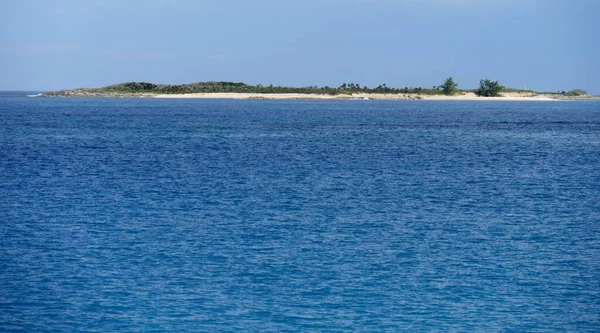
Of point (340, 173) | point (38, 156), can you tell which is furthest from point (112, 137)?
point (340, 173)

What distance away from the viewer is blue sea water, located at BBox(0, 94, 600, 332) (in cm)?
2470

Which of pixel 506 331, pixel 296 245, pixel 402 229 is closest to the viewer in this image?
pixel 506 331

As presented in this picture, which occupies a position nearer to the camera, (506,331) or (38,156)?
Result: (506,331)

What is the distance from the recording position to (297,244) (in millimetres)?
32812

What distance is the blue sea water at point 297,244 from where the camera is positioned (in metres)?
24.7

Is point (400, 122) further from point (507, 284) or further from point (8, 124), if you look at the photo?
point (507, 284)

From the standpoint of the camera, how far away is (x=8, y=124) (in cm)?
11375

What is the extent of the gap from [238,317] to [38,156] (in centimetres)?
4817

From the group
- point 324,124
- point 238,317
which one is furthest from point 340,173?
point 324,124

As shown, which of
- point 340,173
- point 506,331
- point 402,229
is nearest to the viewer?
point 506,331

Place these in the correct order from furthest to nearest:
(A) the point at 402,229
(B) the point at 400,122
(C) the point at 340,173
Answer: (B) the point at 400,122 < (C) the point at 340,173 < (A) the point at 402,229

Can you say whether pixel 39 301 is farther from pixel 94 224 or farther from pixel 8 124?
pixel 8 124

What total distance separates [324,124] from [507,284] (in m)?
90.5

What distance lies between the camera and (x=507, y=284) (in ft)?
90.9
